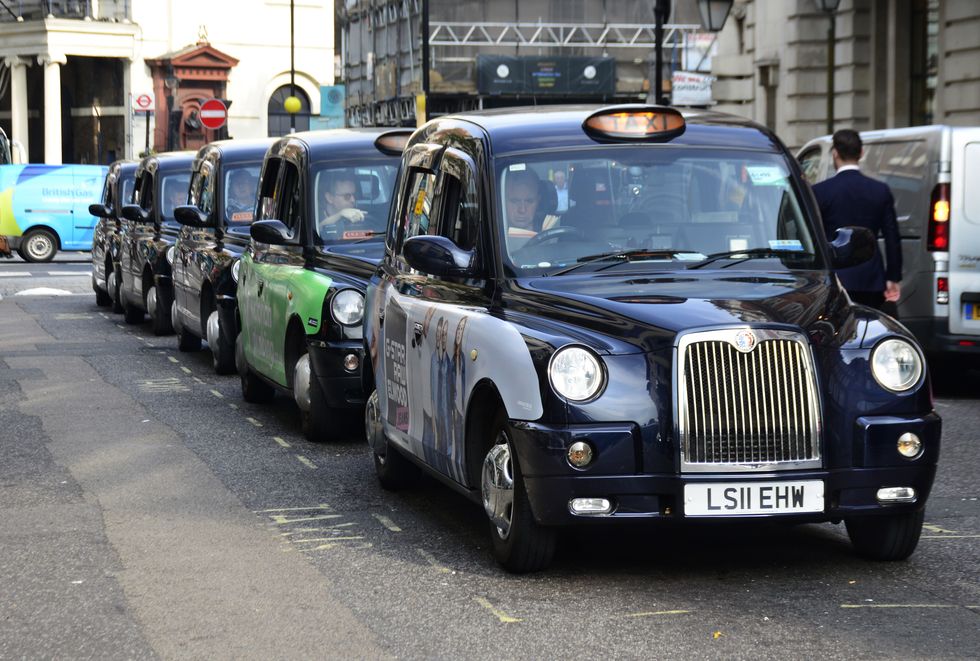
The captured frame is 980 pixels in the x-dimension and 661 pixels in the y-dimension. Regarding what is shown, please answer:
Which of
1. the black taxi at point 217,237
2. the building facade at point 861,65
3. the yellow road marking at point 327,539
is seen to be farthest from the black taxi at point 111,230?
the yellow road marking at point 327,539

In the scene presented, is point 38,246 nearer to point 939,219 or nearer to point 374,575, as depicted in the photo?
point 939,219

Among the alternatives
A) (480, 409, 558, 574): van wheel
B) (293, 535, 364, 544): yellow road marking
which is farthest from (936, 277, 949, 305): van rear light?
(480, 409, 558, 574): van wheel

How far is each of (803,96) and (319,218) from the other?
21.4m

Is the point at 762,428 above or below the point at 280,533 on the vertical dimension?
above

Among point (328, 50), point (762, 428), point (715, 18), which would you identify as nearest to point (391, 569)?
point (762, 428)

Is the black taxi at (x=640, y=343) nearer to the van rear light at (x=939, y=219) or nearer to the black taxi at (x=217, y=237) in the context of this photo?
the van rear light at (x=939, y=219)

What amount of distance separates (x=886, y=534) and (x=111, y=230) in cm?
1711

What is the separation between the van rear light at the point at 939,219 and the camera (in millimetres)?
13094

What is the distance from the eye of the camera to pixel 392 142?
12.0 meters

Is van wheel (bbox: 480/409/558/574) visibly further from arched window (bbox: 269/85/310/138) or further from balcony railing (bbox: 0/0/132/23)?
arched window (bbox: 269/85/310/138)

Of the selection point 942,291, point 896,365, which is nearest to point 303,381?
point 896,365

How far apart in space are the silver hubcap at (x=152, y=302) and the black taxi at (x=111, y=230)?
2.76 metres

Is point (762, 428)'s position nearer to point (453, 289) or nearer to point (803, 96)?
point (453, 289)

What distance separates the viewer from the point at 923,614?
20.2ft
